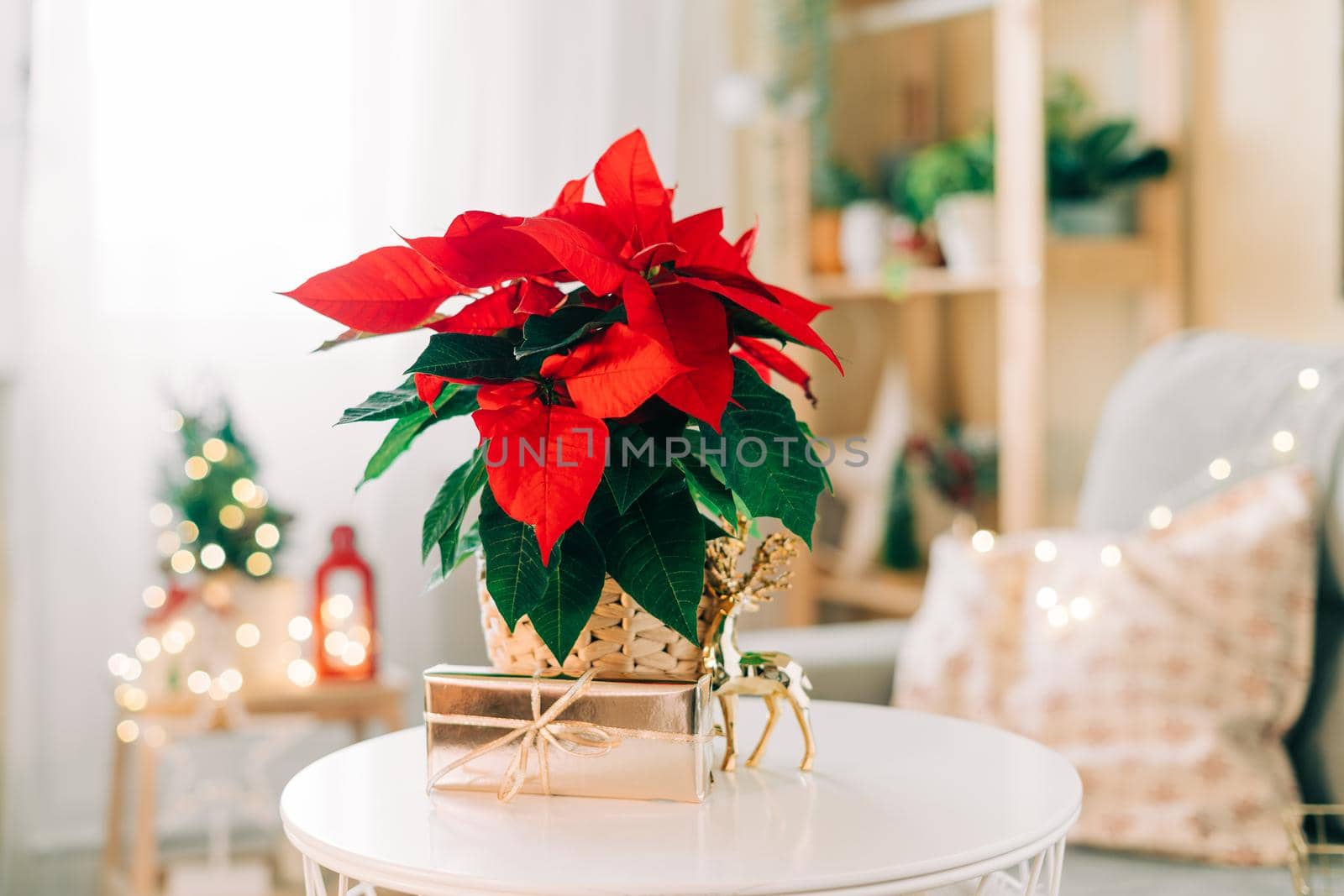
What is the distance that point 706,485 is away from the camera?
895 millimetres

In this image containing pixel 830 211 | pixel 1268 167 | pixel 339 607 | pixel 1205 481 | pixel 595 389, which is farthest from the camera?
pixel 830 211

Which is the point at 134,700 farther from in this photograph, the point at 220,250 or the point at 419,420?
the point at 419,420

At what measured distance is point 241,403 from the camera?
2352 mm

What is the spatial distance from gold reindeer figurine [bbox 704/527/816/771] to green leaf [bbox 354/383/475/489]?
0.20 m

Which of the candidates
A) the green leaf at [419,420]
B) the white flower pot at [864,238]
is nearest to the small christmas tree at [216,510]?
the green leaf at [419,420]

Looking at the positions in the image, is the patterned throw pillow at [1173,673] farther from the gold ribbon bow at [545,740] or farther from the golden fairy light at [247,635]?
the golden fairy light at [247,635]

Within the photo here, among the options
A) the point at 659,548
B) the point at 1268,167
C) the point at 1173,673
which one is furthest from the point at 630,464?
the point at 1268,167

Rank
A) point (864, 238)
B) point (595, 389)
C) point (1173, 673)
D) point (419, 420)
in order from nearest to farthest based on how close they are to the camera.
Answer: point (595, 389)
point (419, 420)
point (1173, 673)
point (864, 238)

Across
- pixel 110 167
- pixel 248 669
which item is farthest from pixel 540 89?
pixel 248 669

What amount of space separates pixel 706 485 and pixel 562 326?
14 cm

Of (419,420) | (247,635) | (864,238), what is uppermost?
(864,238)

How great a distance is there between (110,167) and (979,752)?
6.02ft

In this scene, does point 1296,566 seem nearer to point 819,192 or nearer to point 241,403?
point 819,192

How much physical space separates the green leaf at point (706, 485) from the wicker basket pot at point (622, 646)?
0.08 m
